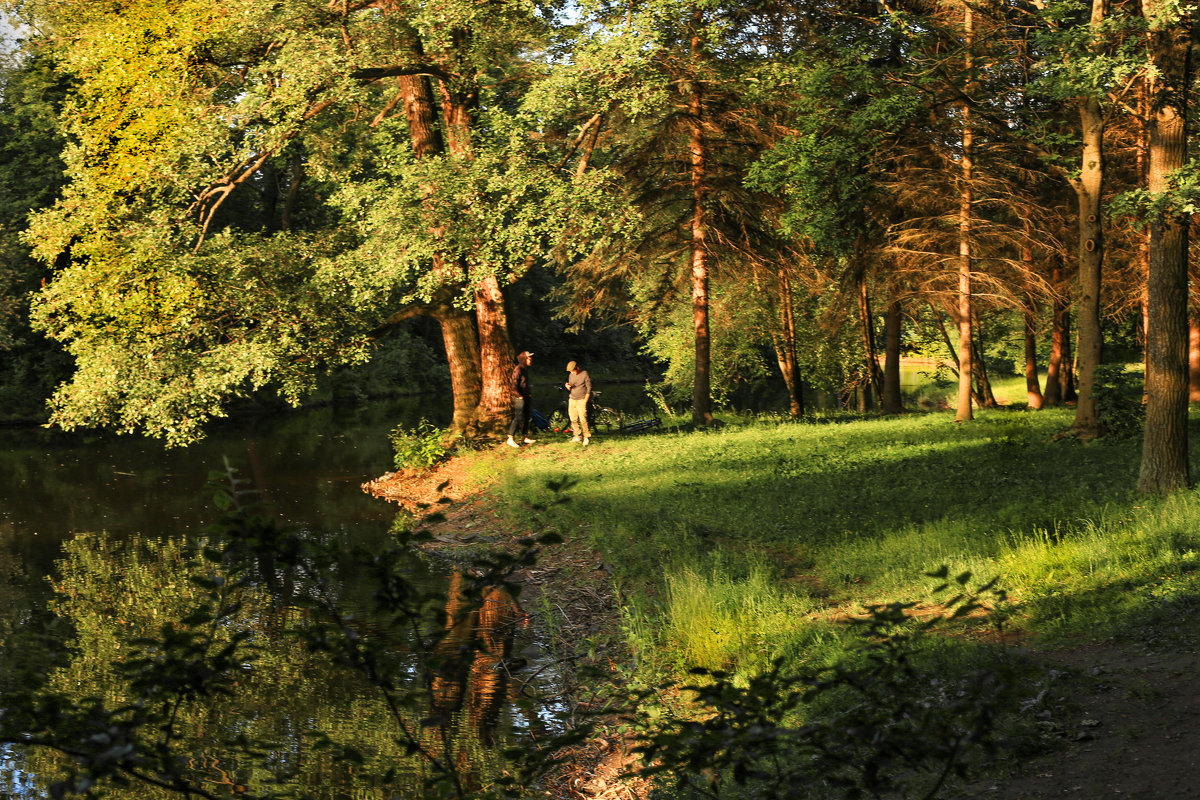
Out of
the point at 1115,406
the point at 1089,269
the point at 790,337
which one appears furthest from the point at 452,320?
the point at 1115,406

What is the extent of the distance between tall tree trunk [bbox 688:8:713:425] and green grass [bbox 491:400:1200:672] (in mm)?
5540

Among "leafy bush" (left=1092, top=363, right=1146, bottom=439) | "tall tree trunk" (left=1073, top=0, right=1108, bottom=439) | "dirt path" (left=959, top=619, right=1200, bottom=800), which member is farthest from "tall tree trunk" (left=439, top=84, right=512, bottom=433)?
"dirt path" (left=959, top=619, right=1200, bottom=800)

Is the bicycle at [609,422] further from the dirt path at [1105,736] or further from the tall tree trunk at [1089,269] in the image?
the dirt path at [1105,736]

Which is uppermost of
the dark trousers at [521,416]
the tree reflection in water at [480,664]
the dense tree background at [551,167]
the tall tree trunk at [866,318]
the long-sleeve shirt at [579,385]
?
the dense tree background at [551,167]

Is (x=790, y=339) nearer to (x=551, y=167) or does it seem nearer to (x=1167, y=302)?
(x=551, y=167)

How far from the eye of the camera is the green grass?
8594 mm

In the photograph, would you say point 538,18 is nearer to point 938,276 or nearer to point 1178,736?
point 938,276

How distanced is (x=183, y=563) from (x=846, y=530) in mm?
9139

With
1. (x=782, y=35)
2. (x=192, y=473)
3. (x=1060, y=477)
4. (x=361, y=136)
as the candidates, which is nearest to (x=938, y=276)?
(x=782, y=35)

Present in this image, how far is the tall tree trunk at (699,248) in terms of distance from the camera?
2552 cm

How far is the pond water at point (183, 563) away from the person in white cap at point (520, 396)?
3.79 m

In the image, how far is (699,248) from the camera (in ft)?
85.2

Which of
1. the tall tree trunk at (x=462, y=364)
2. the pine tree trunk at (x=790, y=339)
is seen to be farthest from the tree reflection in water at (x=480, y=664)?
the pine tree trunk at (x=790, y=339)

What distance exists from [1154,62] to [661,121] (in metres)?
14.4
